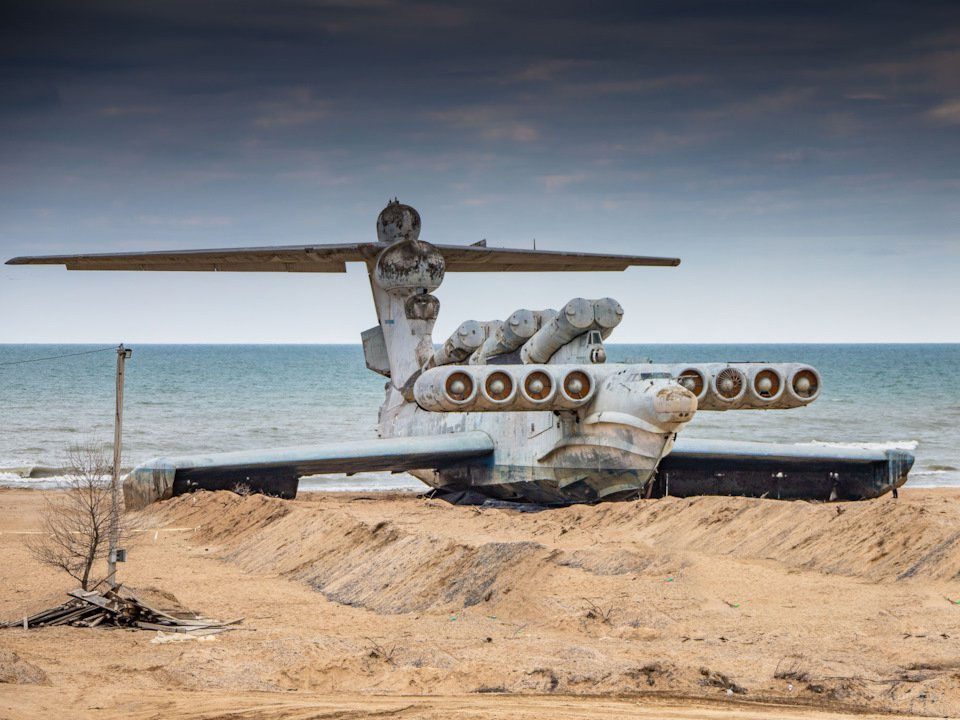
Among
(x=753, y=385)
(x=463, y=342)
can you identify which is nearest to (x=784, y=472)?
(x=753, y=385)

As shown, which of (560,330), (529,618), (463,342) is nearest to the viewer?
(529,618)

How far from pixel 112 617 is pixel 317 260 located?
12.3 metres

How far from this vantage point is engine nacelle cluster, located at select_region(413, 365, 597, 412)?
15.7m

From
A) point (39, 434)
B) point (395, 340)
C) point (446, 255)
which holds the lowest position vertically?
point (39, 434)

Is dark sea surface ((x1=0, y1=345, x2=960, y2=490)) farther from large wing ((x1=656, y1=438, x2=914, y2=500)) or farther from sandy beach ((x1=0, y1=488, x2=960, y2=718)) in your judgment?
sandy beach ((x1=0, y1=488, x2=960, y2=718))

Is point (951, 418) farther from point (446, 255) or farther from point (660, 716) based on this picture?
point (660, 716)

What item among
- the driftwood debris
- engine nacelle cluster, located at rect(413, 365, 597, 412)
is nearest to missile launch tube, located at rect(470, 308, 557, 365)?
engine nacelle cluster, located at rect(413, 365, 597, 412)

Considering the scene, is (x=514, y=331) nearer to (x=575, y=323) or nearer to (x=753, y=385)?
(x=575, y=323)

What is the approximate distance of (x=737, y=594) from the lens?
10516mm

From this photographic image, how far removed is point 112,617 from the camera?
9484mm

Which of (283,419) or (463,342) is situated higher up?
(463,342)

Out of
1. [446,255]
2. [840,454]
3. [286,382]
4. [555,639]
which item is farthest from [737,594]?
[286,382]

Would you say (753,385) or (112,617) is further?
(753,385)

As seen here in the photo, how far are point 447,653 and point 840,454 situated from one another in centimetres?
1254
